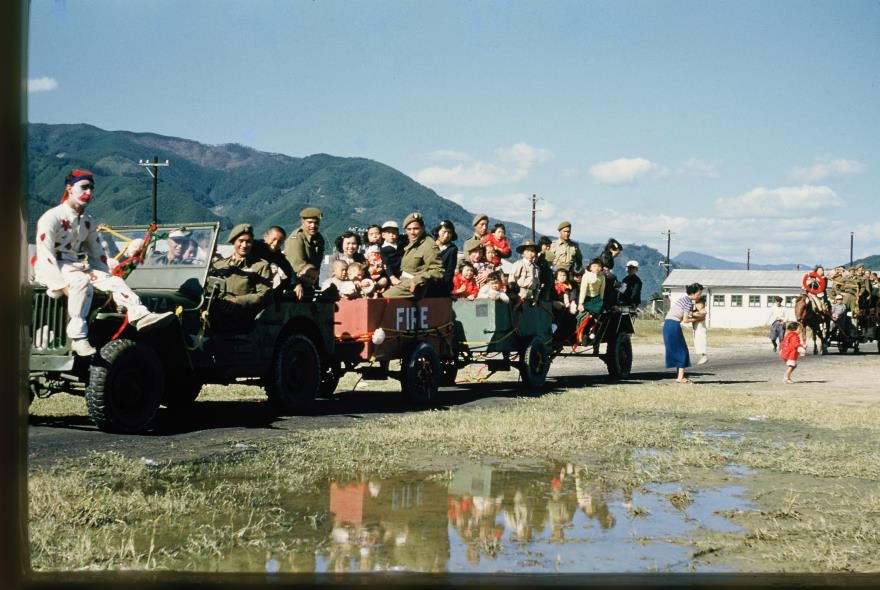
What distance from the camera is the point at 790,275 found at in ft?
312

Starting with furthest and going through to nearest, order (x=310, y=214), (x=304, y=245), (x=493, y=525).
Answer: (x=304, y=245)
(x=310, y=214)
(x=493, y=525)

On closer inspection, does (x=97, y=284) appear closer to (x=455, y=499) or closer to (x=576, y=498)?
(x=455, y=499)

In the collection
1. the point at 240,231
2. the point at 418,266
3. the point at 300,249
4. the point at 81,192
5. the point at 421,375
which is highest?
the point at 81,192

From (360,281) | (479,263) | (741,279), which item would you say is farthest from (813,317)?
(741,279)

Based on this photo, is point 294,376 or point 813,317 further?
point 813,317

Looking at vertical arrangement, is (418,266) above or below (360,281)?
above

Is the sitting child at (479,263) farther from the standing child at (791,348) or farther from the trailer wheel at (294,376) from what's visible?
the standing child at (791,348)

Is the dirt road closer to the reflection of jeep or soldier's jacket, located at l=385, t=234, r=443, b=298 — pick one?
the reflection of jeep

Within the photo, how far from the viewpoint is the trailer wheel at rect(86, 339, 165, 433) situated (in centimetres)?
912

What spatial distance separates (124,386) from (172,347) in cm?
87

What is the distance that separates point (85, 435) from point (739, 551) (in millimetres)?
6353

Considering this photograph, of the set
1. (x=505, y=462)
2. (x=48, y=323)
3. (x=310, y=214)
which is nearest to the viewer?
(x=505, y=462)

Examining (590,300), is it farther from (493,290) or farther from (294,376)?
(294,376)

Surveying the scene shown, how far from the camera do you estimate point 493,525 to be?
587cm
